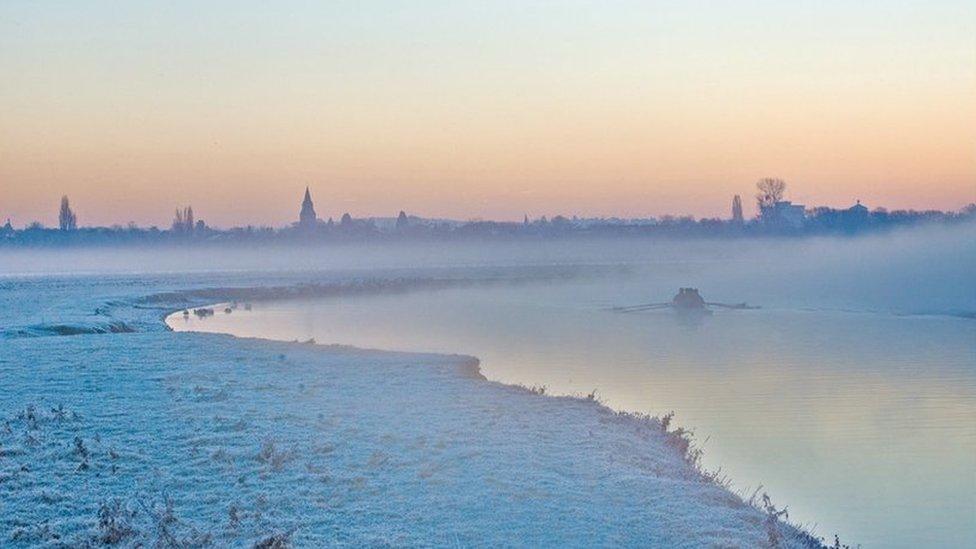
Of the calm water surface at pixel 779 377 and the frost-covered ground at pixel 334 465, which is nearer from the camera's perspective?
the frost-covered ground at pixel 334 465

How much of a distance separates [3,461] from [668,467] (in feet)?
30.5

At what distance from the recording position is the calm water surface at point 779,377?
1523 cm

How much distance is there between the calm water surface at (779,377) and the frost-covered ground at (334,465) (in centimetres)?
263

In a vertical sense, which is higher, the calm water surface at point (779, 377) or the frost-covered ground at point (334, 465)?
the frost-covered ground at point (334, 465)

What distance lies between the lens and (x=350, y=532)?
33.0 ft

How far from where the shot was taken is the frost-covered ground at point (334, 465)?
10.2 metres

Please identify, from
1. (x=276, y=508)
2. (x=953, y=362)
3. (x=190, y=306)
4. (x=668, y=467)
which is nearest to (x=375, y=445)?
(x=276, y=508)

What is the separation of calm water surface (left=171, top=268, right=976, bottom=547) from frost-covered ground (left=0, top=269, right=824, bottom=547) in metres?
2.63

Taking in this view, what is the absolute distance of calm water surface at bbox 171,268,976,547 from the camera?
50.0 ft

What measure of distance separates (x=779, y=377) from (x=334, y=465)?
19634 mm

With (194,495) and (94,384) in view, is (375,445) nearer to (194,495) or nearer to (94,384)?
(194,495)

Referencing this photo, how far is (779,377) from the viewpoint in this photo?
94.7 feet

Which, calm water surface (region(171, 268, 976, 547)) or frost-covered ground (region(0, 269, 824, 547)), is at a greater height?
frost-covered ground (region(0, 269, 824, 547))

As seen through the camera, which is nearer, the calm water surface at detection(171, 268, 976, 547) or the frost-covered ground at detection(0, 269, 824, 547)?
the frost-covered ground at detection(0, 269, 824, 547)
